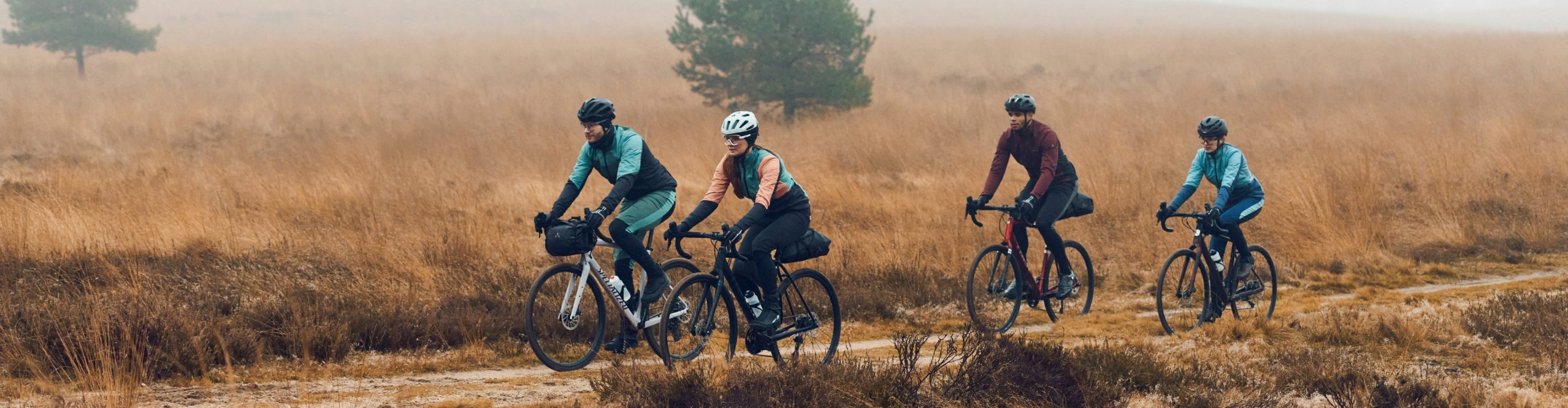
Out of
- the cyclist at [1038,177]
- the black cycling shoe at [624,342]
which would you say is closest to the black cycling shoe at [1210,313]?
the cyclist at [1038,177]

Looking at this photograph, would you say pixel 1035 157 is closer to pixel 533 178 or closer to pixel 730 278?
pixel 730 278

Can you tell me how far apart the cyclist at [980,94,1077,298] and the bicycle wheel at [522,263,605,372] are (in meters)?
3.00

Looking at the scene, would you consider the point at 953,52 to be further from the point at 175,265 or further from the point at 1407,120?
the point at 175,265

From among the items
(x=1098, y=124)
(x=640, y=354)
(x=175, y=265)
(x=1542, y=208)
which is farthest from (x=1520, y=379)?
(x=1098, y=124)

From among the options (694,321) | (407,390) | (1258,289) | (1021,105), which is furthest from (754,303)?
(1258,289)

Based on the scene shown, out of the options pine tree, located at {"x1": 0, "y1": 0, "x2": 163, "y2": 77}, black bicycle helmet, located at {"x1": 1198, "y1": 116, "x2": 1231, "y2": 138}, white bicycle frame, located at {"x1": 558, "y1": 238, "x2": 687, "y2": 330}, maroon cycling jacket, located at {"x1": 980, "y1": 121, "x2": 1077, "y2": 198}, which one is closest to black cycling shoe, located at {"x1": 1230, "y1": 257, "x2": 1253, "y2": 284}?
black bicycle helmet, located at {"x1": 1198, "y1": 116, "x2": 1231, "y2": 138}

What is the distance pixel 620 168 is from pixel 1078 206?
3.93m

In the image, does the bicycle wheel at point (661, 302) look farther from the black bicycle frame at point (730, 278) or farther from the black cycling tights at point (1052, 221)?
the black cycling tights at point (1052, 221)

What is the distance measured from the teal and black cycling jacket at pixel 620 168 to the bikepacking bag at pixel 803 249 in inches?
38.1

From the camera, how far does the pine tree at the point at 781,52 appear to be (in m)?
20.4

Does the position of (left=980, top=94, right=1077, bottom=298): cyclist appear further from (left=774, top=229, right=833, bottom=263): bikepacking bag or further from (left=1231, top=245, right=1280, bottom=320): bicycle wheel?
(left=774, top=229, right=833, bottom=263): bikepacking bag

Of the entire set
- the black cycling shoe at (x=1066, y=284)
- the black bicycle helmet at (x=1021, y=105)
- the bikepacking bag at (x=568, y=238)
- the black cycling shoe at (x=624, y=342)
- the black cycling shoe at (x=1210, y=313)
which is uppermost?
the black bicycle helmet at (x=1021, y=105)

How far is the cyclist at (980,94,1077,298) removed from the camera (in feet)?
26.3

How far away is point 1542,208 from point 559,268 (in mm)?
12700
